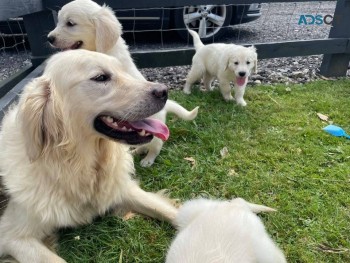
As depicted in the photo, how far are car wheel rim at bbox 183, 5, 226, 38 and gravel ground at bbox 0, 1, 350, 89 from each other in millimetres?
351

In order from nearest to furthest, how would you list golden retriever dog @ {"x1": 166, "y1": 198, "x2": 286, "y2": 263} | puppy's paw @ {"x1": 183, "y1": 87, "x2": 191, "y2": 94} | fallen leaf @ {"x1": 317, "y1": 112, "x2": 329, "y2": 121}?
1. golden retriever dog @ {"x1": 166, "y1": 198, "x2": 286, "y2": 263}
2. fallen leaf @ {"x1": 317, "y1": 112, "x2": 329, "y2": 121}
3. puppy's paw @ {"x1": 183, "y1": 87, "x2": 191, "y2": 94}

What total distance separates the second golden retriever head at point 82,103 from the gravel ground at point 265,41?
9.15ft

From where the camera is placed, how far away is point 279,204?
7.88 ft

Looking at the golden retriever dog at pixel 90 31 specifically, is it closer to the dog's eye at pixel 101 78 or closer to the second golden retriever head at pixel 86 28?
the second golden retriever head at pixel 86 28

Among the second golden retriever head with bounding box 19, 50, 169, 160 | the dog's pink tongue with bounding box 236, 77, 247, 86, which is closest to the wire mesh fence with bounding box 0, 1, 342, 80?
the dog's pink tongue with bounding box 236, 77, 247, 86

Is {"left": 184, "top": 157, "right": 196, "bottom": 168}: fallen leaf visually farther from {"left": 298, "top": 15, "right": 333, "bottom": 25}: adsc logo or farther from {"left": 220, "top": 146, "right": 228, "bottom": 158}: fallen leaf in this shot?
{"left": 298, "top": 15, "right": 333, "bottom": 25}: adsc logo

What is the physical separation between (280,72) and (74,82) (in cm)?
390

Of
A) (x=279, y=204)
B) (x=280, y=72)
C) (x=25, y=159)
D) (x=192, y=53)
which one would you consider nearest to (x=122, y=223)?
(x=25, y=159)

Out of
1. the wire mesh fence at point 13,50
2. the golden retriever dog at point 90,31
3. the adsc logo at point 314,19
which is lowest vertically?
the wire mesh fence at point 13,50

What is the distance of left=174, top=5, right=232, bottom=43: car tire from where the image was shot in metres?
Answer: 5.54

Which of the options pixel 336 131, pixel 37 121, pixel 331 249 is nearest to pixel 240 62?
pixel 336 131

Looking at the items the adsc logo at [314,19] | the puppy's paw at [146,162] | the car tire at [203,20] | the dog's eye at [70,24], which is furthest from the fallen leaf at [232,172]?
the car tire at [203,20]

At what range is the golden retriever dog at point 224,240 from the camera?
149 cm

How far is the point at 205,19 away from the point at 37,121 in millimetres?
4365
